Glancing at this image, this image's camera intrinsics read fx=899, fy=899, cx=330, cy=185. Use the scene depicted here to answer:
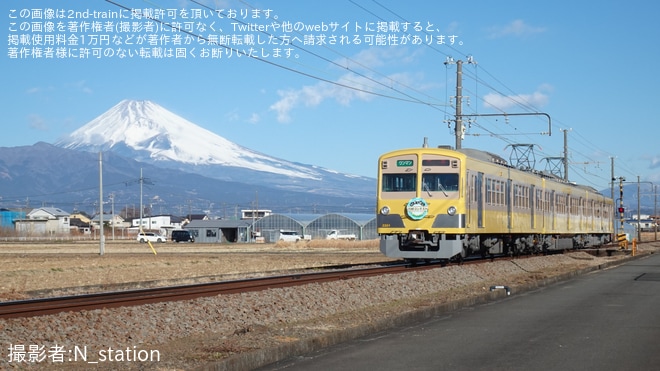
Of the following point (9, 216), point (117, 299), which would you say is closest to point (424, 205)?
point (117, 299)

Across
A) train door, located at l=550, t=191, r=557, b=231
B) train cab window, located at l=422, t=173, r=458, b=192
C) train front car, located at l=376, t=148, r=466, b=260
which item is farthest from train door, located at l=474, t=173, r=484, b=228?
train door, located at l=550, t=191, r=557, b=231

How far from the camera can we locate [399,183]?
28.0m

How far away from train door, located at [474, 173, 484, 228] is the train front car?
4.31 feet

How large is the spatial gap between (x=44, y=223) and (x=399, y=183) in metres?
141

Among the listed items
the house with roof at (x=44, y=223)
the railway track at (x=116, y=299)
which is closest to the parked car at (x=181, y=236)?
the house with roof at (x=44, y=223)

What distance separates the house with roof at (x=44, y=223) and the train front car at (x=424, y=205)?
119 m

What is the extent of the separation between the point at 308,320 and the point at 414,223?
43.5ft

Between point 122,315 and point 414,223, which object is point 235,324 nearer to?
point 122,315

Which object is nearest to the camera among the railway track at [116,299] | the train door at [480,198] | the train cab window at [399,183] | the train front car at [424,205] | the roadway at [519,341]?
the roadway at [519,341]

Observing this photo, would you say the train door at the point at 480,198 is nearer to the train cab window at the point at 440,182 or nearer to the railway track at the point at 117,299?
the train cab window at the point at 440,182

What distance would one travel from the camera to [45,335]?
36.1 ft

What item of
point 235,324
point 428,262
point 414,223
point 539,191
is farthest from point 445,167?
point 235,324

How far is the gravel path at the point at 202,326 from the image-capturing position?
10.1 m

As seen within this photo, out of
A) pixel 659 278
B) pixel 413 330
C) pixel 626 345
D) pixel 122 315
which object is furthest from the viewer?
pixel 659 278
